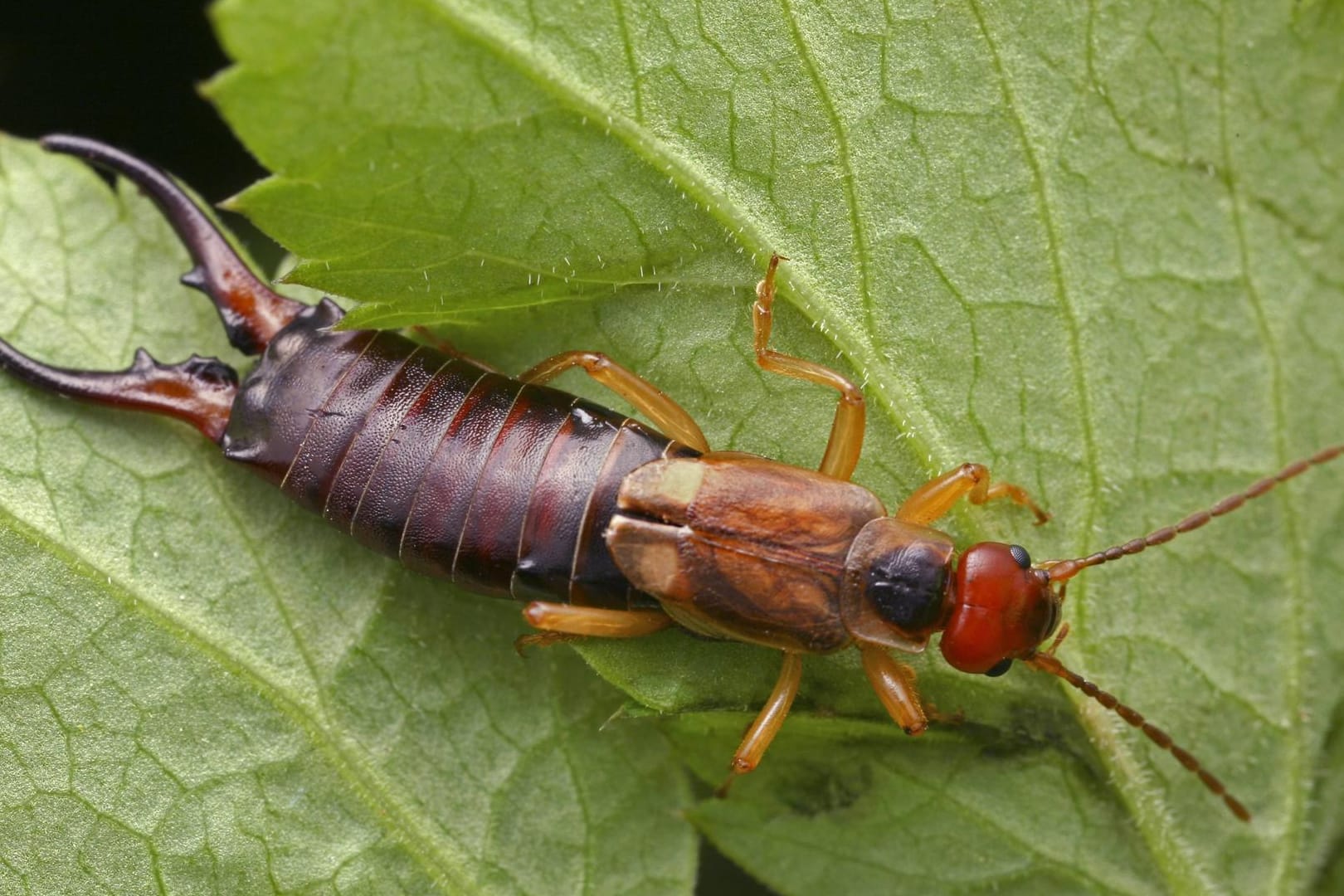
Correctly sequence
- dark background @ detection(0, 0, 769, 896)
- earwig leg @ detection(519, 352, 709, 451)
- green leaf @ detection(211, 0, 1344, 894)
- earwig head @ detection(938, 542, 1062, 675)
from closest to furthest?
green leaf @ detection(211, 0, 1344, 894)
earwig head @ detection(938, 542, 1062, 675)
earwig leg @ detection(519, 352, 709, 451)
dark background @ detection(0, 0, 769, 896)

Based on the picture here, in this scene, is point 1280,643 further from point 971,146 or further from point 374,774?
point 374,774

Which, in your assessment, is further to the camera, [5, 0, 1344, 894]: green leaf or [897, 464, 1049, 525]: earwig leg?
[897, 464, 1049, 525]: earwig leg

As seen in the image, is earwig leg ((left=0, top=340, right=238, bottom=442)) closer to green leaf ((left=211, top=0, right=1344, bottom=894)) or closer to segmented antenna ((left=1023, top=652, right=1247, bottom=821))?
green leaf ((left=211, top=0, right=1344, bottom=894))

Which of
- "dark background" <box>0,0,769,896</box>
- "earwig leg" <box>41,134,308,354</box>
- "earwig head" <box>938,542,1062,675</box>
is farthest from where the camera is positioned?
"dark background" <box>0,0,769,896</box>

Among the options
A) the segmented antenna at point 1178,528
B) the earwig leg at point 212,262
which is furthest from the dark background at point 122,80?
the segmented antenna at point 1178,528

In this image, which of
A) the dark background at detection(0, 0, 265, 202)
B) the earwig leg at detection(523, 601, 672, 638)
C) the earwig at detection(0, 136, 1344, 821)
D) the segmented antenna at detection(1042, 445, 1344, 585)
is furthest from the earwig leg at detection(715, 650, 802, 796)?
the dark background at detection(0, 0, 265, 202)

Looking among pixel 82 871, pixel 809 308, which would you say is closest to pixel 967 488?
pixel 809 308

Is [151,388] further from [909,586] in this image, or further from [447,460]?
[909,586]

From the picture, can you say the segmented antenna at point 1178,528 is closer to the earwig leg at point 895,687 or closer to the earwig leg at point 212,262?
the earwig leg at point 895,687
